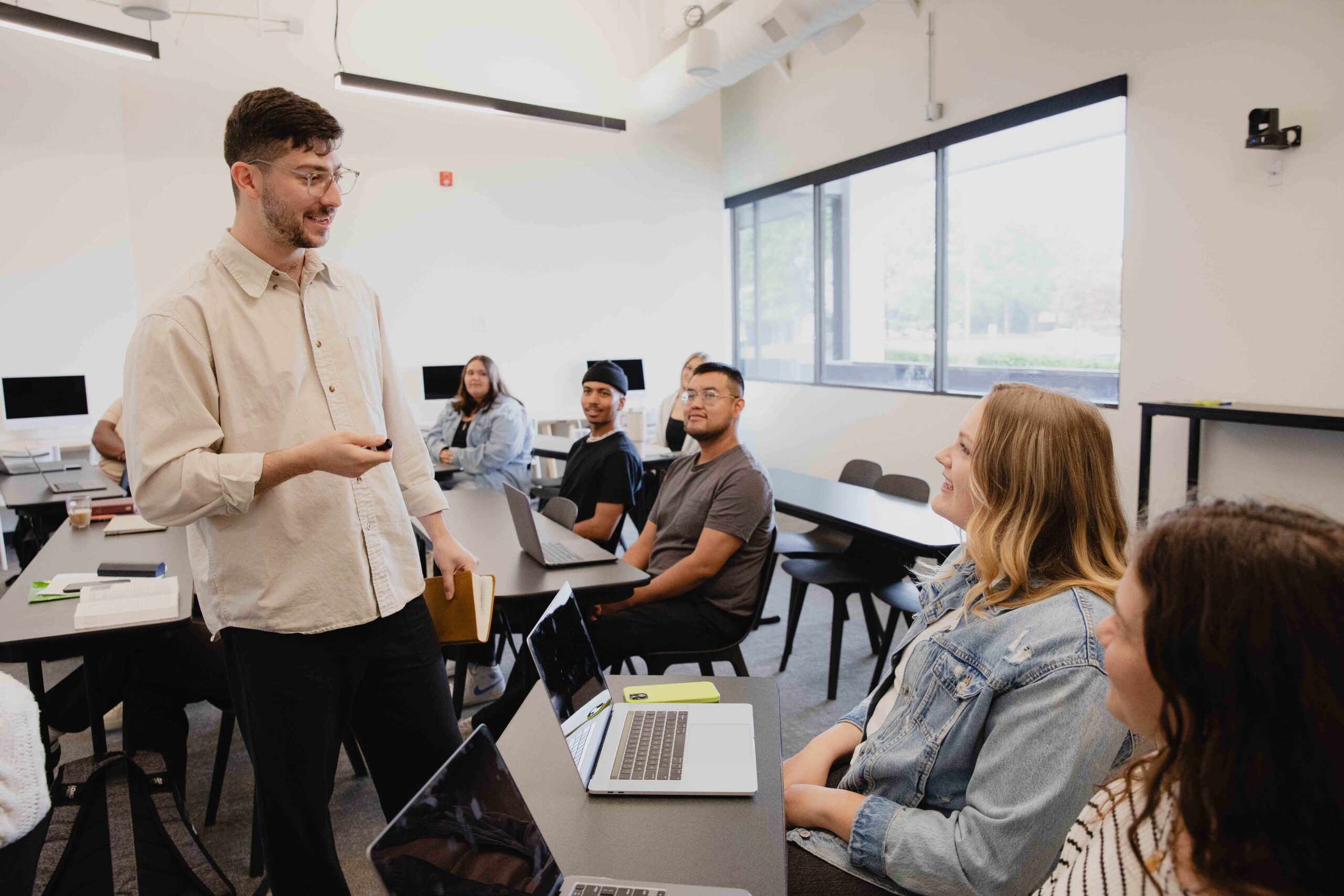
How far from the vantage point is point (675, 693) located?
5.42 ft

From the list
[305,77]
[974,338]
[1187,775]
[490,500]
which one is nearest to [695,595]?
[490,500]

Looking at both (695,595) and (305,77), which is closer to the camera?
(695,595)

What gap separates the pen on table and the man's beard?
139 centimetres

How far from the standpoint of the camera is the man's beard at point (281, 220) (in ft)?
4.86

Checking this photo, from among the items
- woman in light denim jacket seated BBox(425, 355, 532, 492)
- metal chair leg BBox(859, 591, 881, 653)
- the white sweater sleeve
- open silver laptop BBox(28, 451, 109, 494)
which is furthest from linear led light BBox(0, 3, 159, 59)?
metal chair leg BBox(859, 591, 881, 653)

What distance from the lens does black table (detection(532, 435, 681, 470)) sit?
17.5 ft

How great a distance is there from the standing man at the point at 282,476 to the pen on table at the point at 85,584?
3.51 ft

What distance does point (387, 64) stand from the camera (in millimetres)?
6984

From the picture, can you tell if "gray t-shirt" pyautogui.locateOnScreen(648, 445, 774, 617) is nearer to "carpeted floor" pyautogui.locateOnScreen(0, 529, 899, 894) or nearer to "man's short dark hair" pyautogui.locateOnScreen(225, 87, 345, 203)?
"carpeted floor" pyautogui.locateOnScreen(0, 529, 899, 894)

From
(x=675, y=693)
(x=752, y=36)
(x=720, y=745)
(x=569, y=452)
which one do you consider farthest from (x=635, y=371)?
(x=720, y=745)

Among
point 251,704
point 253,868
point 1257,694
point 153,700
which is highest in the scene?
point 1257,694

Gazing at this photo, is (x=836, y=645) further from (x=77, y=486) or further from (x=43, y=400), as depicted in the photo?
(x=43, y=400)

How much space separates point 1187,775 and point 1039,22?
5.01 m

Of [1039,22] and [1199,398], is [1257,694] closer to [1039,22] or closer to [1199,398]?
[1199,398]
